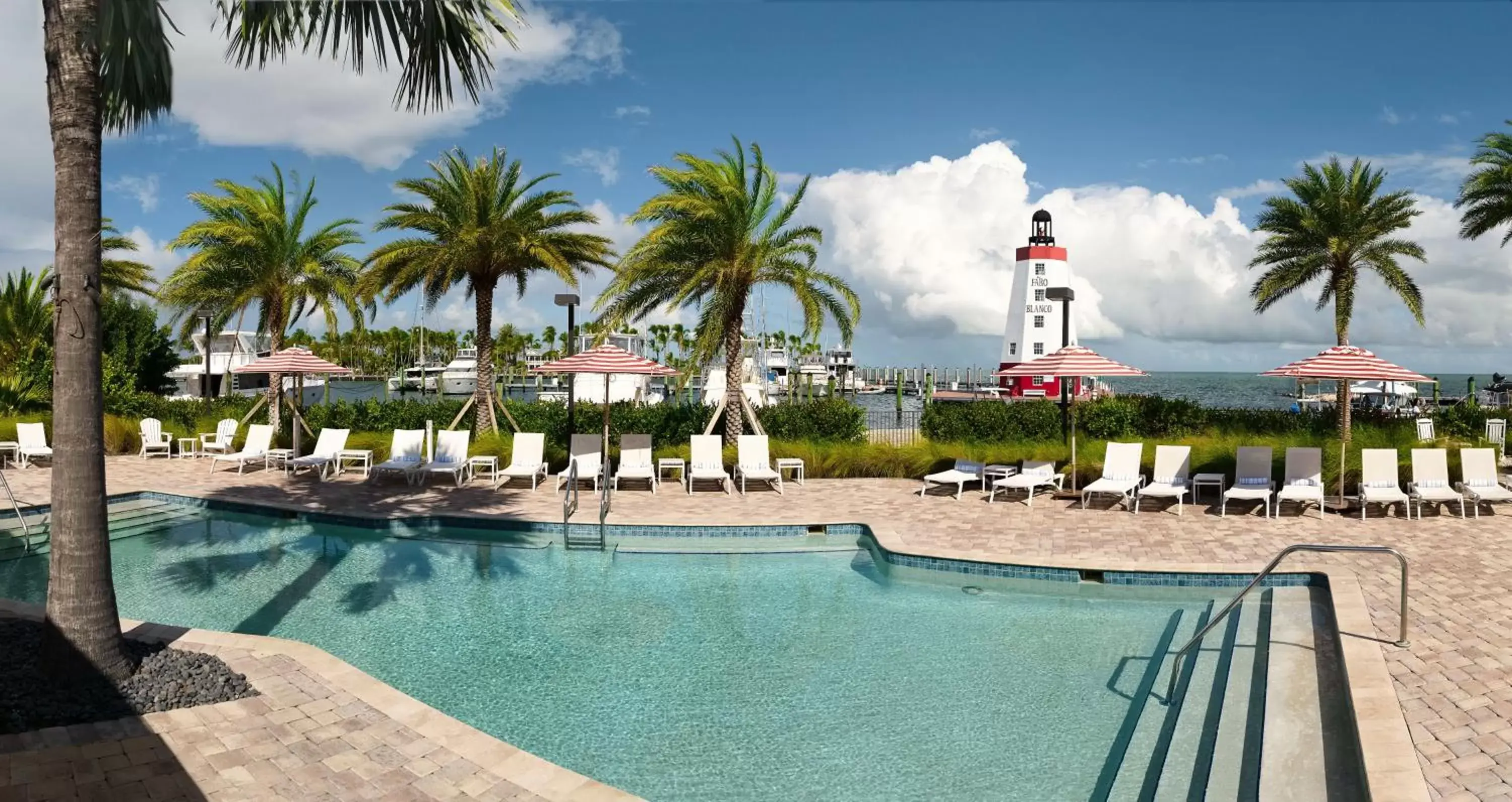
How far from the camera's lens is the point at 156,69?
639 cm

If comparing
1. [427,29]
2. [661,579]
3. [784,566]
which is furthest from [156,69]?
[784,566]

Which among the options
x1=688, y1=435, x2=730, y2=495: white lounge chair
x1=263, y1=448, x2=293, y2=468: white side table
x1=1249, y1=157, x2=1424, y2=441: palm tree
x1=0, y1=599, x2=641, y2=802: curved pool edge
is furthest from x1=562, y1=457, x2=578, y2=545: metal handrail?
x1=1249, y1=157, x2=1424, y2=441: palm tree

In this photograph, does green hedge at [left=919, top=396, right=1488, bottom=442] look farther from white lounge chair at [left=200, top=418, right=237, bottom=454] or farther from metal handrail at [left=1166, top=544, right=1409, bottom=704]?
white lounge chair at [left=200, top=418, right=237, bottom=454]

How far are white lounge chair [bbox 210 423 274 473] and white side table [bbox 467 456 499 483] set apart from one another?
450 cm

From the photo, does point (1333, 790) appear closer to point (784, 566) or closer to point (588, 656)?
point (588, 656)

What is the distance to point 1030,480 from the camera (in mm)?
13305

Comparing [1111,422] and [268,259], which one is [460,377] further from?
[1111,422]

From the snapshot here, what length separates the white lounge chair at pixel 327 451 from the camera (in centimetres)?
1598

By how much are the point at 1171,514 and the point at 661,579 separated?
7163 mm

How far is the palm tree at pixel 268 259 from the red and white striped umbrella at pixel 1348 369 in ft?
58.2

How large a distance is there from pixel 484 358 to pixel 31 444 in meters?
9.15

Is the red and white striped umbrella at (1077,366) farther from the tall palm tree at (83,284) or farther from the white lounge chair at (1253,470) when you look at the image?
the tall palm tree at (83,284)

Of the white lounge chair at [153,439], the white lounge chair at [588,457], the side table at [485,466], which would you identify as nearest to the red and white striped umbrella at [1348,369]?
the white lounge chair at [588,457]

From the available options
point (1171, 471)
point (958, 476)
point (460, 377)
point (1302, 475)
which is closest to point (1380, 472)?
point (1302, 475)
